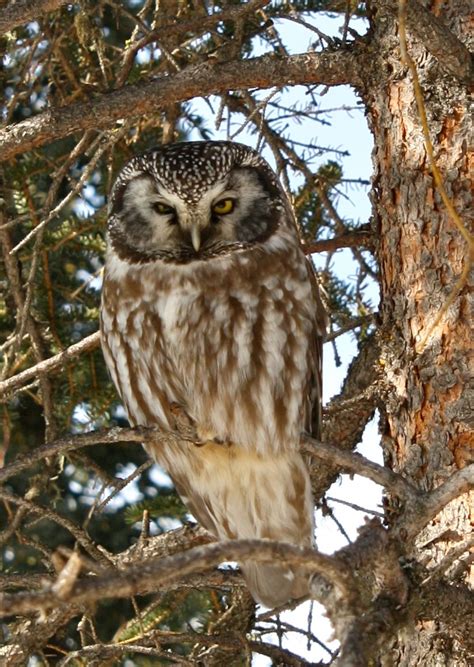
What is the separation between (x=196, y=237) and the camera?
10.4 ft

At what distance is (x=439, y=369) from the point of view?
2848mm

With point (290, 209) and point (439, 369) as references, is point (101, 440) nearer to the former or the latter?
point (439, 369)

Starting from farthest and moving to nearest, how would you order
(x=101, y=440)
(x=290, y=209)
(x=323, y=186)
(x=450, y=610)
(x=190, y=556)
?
(x=323, y=186)
(x=290, y=209)
(x=101, y=440)
(x=450, y=610)
(x=190, y=556)

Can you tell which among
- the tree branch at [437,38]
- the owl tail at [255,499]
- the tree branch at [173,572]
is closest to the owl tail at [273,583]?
the owl tail at [255,499]

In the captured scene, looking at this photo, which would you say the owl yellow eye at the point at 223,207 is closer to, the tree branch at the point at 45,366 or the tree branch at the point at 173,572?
the tree branch at the point at 45,366

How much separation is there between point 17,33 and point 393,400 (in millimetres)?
2131

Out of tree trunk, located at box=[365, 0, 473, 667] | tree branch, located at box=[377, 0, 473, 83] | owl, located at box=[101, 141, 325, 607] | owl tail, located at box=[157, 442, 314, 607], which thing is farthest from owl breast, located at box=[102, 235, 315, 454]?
tree branch, located at box=[377, 0, 473, 83]

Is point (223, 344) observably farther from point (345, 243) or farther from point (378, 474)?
point (378, 474)

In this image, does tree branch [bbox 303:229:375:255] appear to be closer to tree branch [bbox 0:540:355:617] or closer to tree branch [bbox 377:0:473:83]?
tree branch [bbox 377:0:473:83]

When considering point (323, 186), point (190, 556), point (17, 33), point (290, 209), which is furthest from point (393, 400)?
point (17, 33)

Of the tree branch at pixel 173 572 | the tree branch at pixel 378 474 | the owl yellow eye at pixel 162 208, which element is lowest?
the tree branch at pixel 173 572

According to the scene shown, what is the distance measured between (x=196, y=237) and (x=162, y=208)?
0.68 feet

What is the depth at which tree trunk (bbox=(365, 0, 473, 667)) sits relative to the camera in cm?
277

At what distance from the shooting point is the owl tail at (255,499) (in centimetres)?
339
